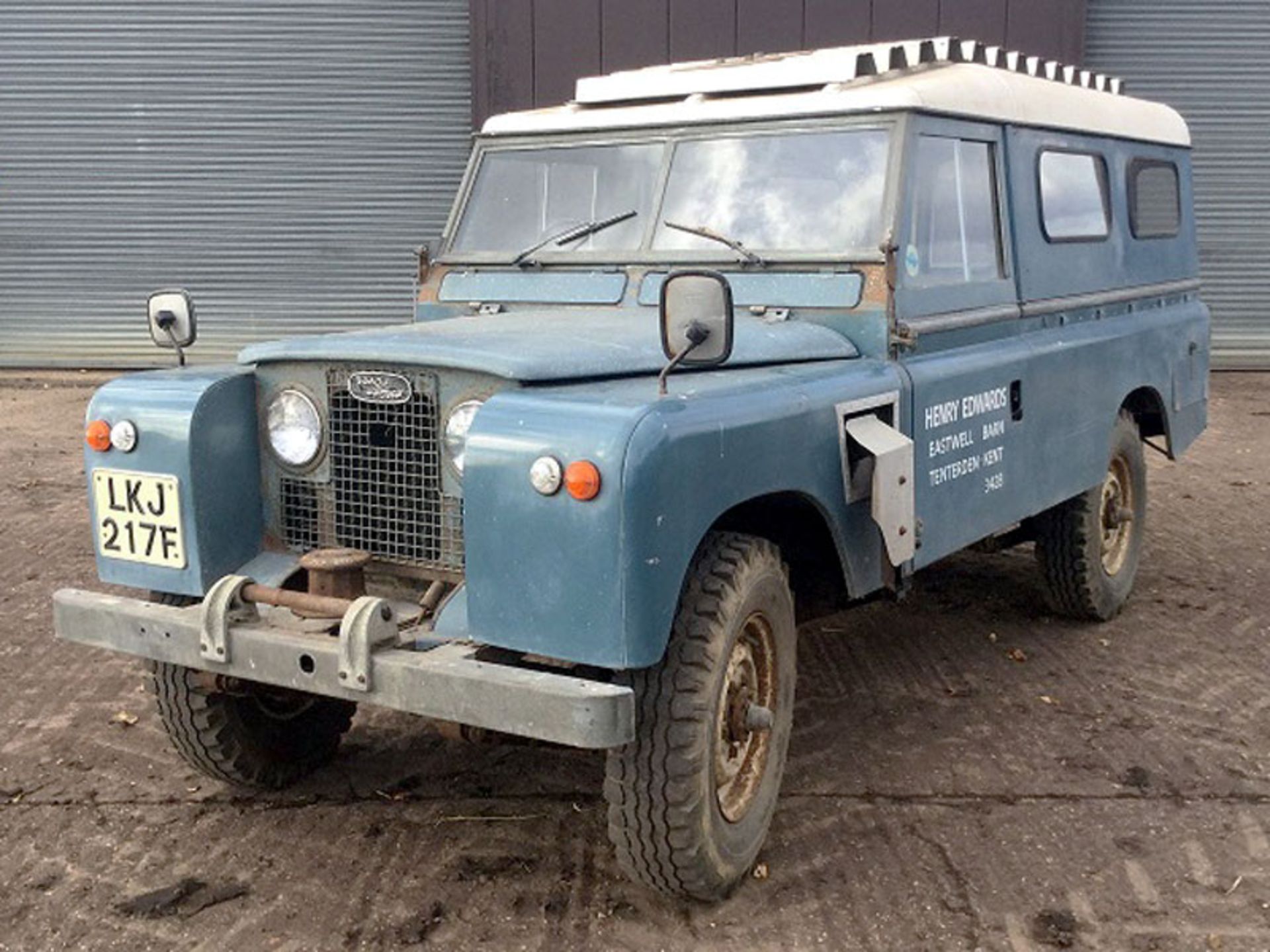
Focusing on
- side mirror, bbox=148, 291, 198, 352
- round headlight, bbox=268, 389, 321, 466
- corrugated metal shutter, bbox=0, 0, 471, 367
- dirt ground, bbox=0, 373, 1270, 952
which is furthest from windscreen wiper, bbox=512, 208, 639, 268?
corrugated metal shutter, bbox=0, 0, 471, 367

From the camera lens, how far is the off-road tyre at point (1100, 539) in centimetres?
568

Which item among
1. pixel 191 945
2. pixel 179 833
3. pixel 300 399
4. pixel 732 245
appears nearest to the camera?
pixel 191 945

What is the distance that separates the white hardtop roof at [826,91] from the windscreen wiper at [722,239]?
0.41m

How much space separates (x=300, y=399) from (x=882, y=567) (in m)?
1.78

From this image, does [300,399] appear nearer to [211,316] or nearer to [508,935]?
[508,935]

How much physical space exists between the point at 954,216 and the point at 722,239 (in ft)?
2.88

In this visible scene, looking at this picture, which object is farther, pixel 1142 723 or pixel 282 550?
pixel 1142 723

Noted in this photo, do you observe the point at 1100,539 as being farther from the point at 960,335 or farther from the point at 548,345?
the point at 548,345

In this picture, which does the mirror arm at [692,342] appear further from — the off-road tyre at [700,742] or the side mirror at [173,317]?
the side mirror at [173,317]

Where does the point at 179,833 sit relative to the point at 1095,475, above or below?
below

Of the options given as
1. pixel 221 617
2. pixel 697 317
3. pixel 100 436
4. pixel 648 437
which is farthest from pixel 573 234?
pixel 221 617

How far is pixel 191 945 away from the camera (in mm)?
3350

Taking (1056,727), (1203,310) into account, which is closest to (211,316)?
(1203,310)

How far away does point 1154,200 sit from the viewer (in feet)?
20.9
